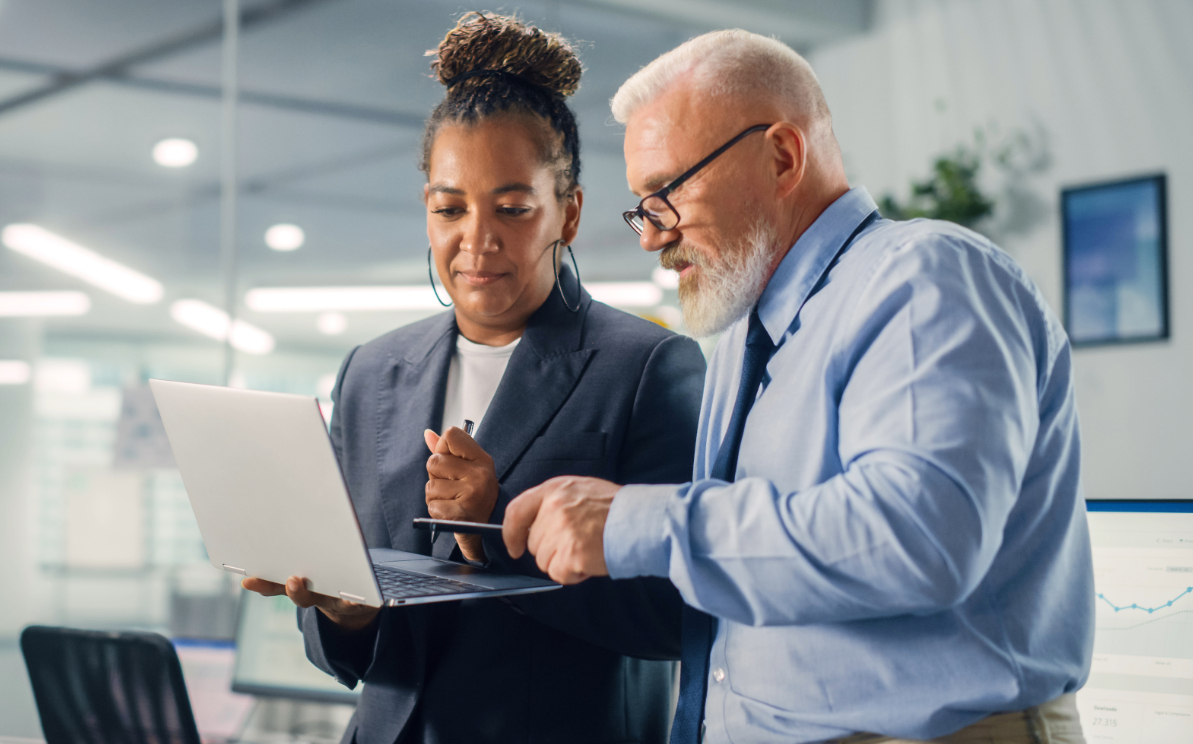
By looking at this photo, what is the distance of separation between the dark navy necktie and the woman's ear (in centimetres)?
42

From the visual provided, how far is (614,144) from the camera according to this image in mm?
4062

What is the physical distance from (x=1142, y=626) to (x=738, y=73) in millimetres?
881

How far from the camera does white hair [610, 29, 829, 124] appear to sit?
3.38 ft

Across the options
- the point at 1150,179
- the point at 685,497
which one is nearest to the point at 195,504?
the point at 685,497

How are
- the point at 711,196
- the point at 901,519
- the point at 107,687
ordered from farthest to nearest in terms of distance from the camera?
the point at 107,687, the point at 711,196, the point at 901,519

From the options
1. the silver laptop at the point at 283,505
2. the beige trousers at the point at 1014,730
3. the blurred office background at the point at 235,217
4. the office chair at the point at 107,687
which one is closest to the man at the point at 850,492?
the beige trousers at the point at 1014,730

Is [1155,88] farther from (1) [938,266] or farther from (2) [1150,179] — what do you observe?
(1) [938,266]

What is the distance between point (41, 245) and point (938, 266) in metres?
3.43

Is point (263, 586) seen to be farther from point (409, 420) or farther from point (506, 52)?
point (506, 52)

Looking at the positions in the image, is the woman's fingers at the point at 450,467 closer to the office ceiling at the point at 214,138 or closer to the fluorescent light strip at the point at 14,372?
the office ceiling at the point at 214,138

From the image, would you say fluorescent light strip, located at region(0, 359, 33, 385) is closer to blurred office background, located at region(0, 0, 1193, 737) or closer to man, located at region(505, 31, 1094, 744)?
blurred office background, located at region(0, 0, 1193, 737)

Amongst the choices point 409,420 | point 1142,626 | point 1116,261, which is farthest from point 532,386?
point 1116,261

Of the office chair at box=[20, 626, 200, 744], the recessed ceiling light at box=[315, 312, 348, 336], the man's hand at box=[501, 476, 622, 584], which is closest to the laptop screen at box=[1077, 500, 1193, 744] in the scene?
the man's hand at box=[501, 476, 622, 584]

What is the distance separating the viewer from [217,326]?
3.45m
